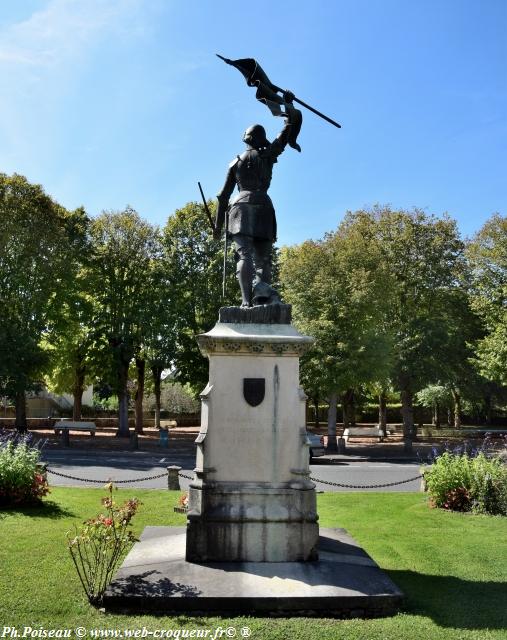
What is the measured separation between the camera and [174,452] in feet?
92.9

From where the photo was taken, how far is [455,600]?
668 centimetres

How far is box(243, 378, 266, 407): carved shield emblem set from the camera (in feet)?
24.2

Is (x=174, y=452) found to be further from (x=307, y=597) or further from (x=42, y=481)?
(x=307, y=597)

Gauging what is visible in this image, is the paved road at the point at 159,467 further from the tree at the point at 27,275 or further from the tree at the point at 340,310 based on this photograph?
the tree at the point at 27,275

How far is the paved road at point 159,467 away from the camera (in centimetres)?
1727

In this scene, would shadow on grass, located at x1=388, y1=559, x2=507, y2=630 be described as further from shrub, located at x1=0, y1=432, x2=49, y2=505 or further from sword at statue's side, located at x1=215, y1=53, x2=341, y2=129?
shrub, located at x1=0, y1=432, x2=49, y2=505

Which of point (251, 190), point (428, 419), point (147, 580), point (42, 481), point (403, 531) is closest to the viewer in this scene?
point (147, 580)

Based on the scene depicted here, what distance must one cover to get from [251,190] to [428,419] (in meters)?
53.5

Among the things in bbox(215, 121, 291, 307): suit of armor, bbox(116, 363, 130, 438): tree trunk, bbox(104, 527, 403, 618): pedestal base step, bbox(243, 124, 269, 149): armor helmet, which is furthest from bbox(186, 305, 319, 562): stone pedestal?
bbox(116, 363, 130, 438): tree trunk

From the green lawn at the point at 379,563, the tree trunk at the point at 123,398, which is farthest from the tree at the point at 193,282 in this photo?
the green lawn at the point at 379,563

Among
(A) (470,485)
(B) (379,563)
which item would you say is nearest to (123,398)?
(A) (470,485)

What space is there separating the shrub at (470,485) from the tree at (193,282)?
18117 millimetres

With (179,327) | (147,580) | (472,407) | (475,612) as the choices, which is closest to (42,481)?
(147,580)

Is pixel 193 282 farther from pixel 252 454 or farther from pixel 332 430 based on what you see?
A: pixel 252 454
